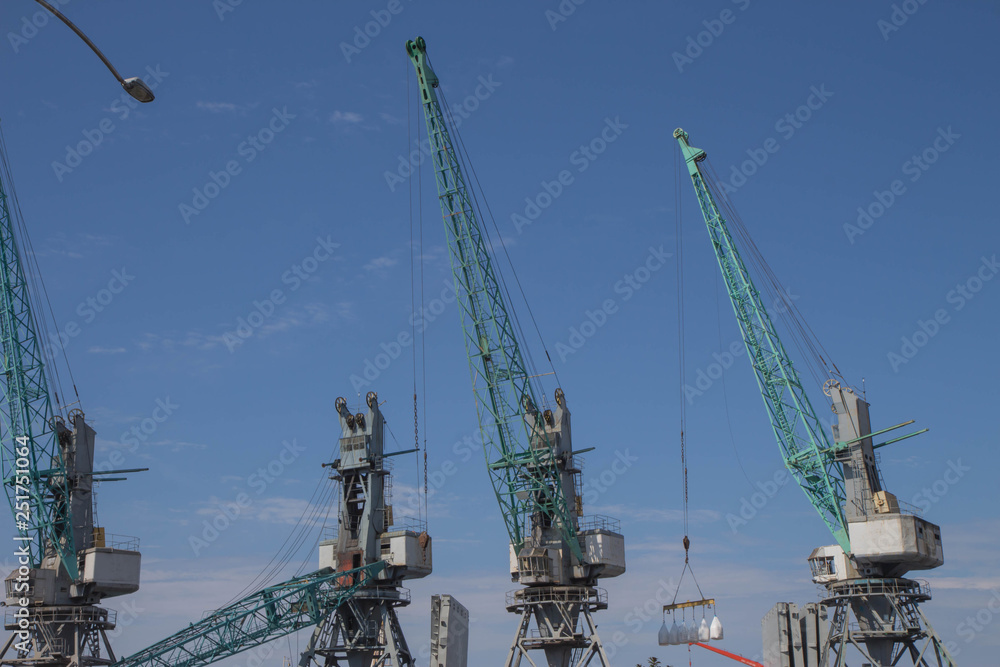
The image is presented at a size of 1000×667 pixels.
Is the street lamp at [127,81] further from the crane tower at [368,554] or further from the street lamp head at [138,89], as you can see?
the crane tower at [368,554]

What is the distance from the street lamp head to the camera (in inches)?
904

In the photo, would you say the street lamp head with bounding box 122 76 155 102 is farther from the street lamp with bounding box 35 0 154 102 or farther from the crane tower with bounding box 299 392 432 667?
the crane tower with bounding box 299 392 432 667

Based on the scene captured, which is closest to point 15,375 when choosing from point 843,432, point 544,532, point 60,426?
point 60,426

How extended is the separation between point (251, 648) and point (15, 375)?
27.3 metres

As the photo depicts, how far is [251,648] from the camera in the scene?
73.9m

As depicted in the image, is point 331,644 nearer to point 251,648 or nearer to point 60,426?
point 251,648

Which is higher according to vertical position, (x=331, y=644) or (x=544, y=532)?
(x=544, y=532)

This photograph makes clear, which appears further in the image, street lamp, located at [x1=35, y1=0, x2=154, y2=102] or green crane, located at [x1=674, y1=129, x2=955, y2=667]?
green crane, located at [x1=674, y1=129, x2=955, y2=667]

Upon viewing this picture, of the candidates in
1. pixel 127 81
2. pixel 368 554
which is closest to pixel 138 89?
pixel 127 81

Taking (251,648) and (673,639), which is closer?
(673,639)

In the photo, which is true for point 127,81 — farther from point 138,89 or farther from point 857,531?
point 857,531

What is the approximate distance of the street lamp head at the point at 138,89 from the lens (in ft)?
75.3

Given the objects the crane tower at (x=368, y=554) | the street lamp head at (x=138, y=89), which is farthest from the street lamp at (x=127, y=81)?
the crane tower at (x=368, y=554)

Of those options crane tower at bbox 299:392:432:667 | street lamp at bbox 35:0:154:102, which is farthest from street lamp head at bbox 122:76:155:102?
crane tower at bbox 299:392:432:667
